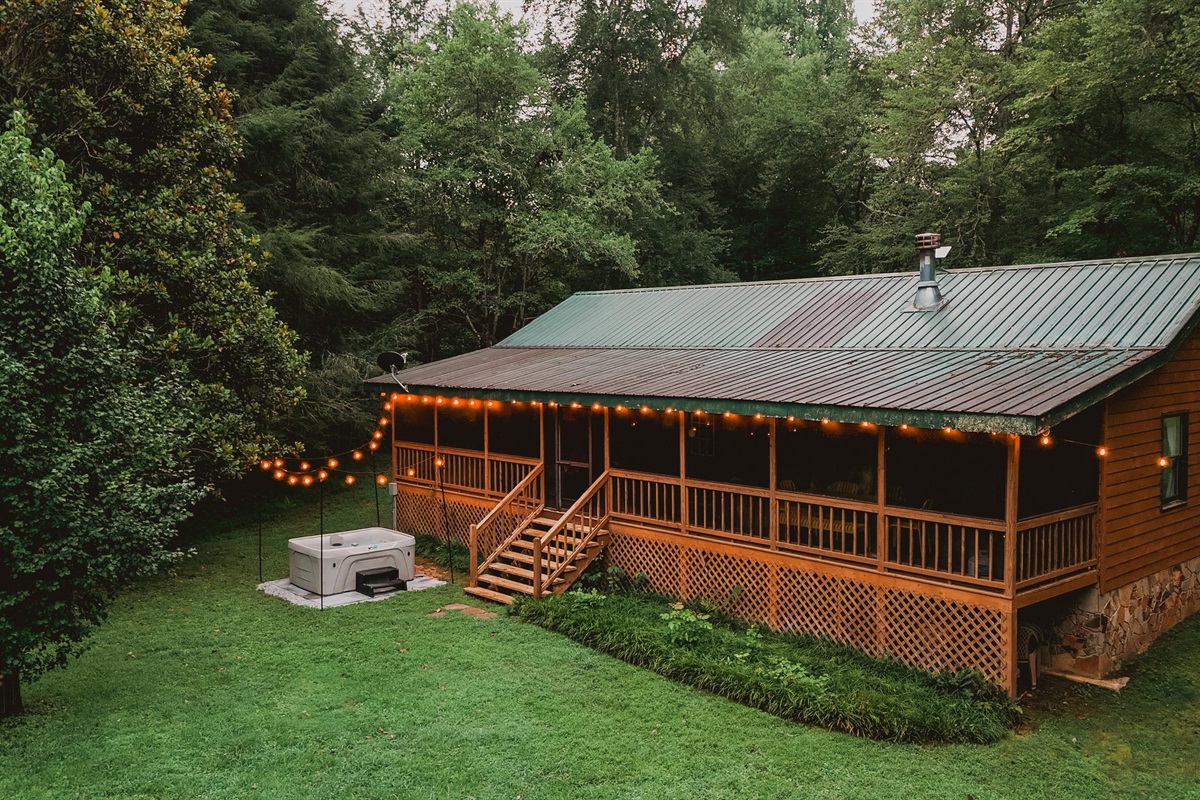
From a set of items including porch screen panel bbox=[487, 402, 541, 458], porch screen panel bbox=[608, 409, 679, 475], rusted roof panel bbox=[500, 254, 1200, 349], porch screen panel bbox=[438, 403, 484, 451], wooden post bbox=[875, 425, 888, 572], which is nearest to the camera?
wooden post bbox=[875, 425, 888, 572]

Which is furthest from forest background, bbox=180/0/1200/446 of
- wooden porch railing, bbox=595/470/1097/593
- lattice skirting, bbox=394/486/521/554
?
wooden porch railing, bbox=595/470/1097/593

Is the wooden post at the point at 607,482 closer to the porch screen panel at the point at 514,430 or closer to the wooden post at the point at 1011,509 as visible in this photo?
the porch screen panel at the point at 514,430

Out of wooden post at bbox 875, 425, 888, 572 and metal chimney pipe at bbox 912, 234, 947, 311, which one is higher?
metal chimney pipe at bbox 912, 234, 947, 311

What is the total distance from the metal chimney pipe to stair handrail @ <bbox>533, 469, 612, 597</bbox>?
5786 mm

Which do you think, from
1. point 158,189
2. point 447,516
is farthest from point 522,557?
point 158,189

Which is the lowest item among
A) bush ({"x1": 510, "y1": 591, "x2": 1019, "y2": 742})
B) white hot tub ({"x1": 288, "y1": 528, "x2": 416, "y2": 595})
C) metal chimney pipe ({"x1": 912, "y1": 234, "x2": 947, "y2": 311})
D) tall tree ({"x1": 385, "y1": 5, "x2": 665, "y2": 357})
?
bush ({"x1": 510, "y1": 591, "x2": 1019, "y2": 742})

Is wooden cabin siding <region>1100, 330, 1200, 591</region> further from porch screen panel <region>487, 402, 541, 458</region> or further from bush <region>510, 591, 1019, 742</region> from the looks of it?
porch screen panel <region>487, 402, 541, 458</region>

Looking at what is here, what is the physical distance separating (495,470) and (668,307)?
16.7 feet

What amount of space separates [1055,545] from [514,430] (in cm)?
989

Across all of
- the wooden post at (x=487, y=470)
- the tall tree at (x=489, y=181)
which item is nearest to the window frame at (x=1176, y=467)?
the wooden post at (x=487, y=470)

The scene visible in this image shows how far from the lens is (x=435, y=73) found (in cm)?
2495

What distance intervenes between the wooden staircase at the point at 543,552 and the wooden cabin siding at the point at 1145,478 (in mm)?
7133

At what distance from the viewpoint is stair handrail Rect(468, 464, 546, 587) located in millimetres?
13641

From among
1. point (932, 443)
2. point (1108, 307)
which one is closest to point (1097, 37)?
point (1108, 307)
